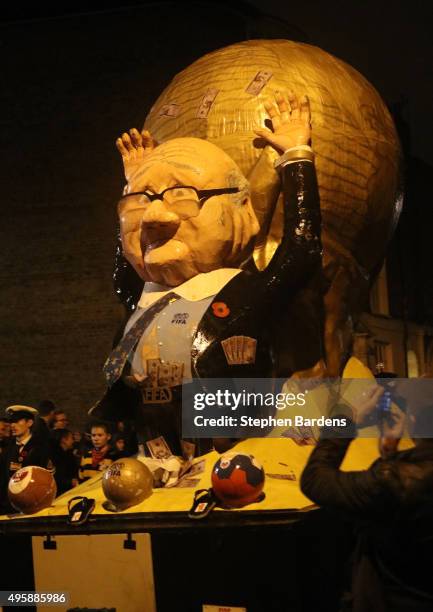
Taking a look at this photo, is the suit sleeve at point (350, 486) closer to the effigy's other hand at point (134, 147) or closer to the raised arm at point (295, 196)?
the raised arm at point (295, 196)

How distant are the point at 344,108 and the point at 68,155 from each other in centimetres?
1024

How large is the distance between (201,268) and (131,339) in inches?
22.4

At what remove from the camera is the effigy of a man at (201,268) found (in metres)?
4.54

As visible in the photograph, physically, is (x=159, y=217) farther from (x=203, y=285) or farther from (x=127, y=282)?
(x=127, y=282)

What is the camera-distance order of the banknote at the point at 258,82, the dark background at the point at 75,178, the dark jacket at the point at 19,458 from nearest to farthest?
the banknote at the point at 258,82 → the dark jacket at the point at 19,458 → the dark background at the point at 75,178

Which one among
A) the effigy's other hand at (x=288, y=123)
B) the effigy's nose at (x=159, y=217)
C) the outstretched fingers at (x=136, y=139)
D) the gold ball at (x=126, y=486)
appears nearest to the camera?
the gold ball at (x=126, y=486)

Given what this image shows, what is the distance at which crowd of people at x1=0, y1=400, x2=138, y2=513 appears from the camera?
5.91 metres

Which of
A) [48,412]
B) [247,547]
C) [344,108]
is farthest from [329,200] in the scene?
[48,412]

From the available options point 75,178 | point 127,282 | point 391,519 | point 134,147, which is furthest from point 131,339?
point 75,178

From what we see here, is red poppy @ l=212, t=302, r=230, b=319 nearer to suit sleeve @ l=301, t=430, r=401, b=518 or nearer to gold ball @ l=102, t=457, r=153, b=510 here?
gold ball @ l=102, t=457, r=153, b=510

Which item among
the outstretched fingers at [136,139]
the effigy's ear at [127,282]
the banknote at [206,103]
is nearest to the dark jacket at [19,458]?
the effigy's ear at [127,282]

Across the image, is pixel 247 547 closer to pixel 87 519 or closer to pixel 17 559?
pixel 87 519

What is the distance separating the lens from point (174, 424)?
4.64 m

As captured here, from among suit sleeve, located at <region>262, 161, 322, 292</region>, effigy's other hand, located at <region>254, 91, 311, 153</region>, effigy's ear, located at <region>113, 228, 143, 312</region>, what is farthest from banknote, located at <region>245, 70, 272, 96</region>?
effigy's ear, located at <region>113, 228, 143, 312</region>
